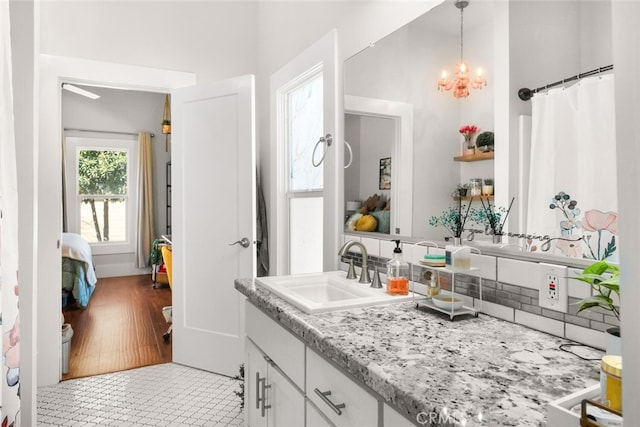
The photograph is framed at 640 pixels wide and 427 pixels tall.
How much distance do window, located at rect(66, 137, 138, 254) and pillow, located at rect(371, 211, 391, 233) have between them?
5776mm

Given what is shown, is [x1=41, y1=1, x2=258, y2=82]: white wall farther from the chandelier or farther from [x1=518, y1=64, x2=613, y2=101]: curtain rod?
[x1=518, y1=64, x2=613, y2=101]: curtain rod

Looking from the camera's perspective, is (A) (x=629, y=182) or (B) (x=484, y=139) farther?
(B) (x=484, y=139)

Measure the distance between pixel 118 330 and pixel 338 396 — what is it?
3.61 meters

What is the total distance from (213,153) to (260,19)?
130cm

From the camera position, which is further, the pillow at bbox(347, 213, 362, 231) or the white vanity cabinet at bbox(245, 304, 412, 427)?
the pillow at bbox(347, 213, 362, 231)

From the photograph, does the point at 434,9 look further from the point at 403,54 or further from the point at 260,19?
the point at 260,19

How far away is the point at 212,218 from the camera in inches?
115

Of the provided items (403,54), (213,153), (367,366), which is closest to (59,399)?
(213,153)

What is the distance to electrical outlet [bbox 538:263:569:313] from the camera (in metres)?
1.03

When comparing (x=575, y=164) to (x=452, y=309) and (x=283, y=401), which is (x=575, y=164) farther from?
(x=283, y=401)

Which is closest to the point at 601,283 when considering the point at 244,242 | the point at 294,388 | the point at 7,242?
the point at 294,388

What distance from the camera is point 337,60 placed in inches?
81.4

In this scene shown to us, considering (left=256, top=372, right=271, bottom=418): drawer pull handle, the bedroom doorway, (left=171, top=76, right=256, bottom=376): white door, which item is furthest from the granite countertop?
the bedroom doorway

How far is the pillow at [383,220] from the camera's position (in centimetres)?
181
